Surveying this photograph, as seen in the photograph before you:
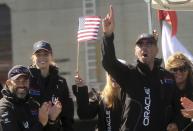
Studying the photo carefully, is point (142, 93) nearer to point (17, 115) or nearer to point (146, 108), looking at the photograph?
point (146, 108)

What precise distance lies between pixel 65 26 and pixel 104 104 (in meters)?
9.33

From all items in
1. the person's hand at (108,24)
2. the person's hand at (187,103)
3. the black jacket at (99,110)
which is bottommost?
the black jacket at (99,110)

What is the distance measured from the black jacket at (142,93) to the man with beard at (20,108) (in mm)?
670

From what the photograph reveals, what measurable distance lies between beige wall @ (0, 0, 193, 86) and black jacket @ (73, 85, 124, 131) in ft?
27.1

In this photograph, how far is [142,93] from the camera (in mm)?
4969

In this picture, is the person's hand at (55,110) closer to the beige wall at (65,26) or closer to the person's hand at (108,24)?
the person's hand at (108,24)

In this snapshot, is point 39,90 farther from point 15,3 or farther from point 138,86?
point 15,3

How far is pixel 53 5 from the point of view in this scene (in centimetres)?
1502

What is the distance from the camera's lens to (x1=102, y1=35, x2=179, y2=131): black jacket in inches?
195

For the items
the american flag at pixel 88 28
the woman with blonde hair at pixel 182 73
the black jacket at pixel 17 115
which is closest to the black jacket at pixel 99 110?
the woman with blonde hair at pixel 182 73

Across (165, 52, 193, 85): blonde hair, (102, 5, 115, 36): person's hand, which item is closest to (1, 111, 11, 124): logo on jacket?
(102, 5, 115, 36): person's hand

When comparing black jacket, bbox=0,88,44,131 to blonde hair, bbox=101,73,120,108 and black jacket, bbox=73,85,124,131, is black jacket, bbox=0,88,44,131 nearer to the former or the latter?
black jacket, bbox=73,85,124,131

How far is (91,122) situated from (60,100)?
2.32m

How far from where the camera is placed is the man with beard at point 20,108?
4957 millimetres
